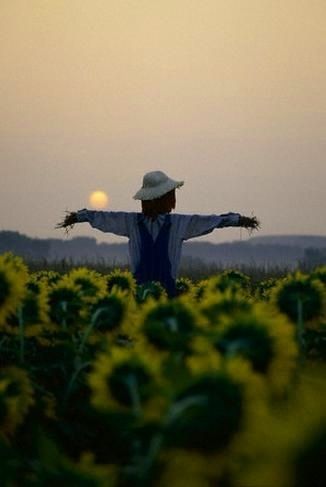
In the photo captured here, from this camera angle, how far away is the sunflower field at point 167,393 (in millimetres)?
804

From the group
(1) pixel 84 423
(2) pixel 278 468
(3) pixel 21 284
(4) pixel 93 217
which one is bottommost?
(1) pixel 84 423

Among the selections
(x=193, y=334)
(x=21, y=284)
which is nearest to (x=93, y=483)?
(x=193, y=334)

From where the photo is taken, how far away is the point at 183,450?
958mm

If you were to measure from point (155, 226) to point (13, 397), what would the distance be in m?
7.48

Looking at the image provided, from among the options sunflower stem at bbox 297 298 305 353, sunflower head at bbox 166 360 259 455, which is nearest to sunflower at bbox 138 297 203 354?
sunflower stem at bbox 297 298 305 353

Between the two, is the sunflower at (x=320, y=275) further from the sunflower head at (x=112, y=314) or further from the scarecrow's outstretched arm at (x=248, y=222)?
the scarecrow's outstretched arm at (x=248, y=222)

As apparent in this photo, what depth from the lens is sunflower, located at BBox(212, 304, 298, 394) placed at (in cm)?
123

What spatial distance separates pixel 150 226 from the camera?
8945 mm

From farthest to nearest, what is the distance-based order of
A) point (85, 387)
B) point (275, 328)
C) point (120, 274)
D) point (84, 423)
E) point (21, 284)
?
point (120, 274), point (21, 284), point (85, 387), point (84, 423), point (275, 328)

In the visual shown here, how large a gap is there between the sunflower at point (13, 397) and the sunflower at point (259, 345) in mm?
367

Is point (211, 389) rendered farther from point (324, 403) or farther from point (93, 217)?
point (93, 217)

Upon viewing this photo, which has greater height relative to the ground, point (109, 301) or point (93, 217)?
point (93, 217)

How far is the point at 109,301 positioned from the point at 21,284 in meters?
0.24

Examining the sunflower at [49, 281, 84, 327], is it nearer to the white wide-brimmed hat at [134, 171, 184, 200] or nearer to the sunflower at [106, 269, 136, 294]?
the sunflower at [106, 269, 136, 294]
